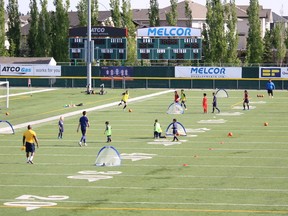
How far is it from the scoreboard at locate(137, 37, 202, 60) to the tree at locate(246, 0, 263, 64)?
20.0 m

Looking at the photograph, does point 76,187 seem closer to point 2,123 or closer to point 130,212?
point 130,212

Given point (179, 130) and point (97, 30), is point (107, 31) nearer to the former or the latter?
point (97, 30)

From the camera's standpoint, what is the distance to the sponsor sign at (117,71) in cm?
7594

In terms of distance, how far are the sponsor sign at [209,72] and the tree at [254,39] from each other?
19.0 metres

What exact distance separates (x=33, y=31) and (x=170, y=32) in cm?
2621

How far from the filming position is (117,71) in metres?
76.3

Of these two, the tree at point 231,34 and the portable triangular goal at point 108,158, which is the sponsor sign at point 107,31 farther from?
the portable triangular goal at point 108,158

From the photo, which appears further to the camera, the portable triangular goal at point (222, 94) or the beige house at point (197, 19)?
the beige house at point (197, 19)

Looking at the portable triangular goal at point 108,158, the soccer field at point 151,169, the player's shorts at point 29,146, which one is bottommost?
the soccer field at point 151,169

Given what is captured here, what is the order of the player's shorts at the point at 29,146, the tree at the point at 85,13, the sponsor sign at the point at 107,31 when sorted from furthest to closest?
the tree at the point at 85,13 → the sponsor sign at the point at 107,31 → the player's shorts at the point at 29,146

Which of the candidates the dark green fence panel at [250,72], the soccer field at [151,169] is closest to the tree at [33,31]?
the dark green fence panel at [250,72]

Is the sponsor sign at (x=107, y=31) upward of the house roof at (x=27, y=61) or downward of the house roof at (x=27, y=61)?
upward

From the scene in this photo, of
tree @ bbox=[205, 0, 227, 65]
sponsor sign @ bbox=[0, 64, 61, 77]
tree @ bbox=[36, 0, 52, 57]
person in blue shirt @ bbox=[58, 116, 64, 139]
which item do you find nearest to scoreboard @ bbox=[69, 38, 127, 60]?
sponsor sign @ bbox=[0, 64, 61, 77]

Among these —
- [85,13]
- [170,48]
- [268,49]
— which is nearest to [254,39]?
[268,49]
